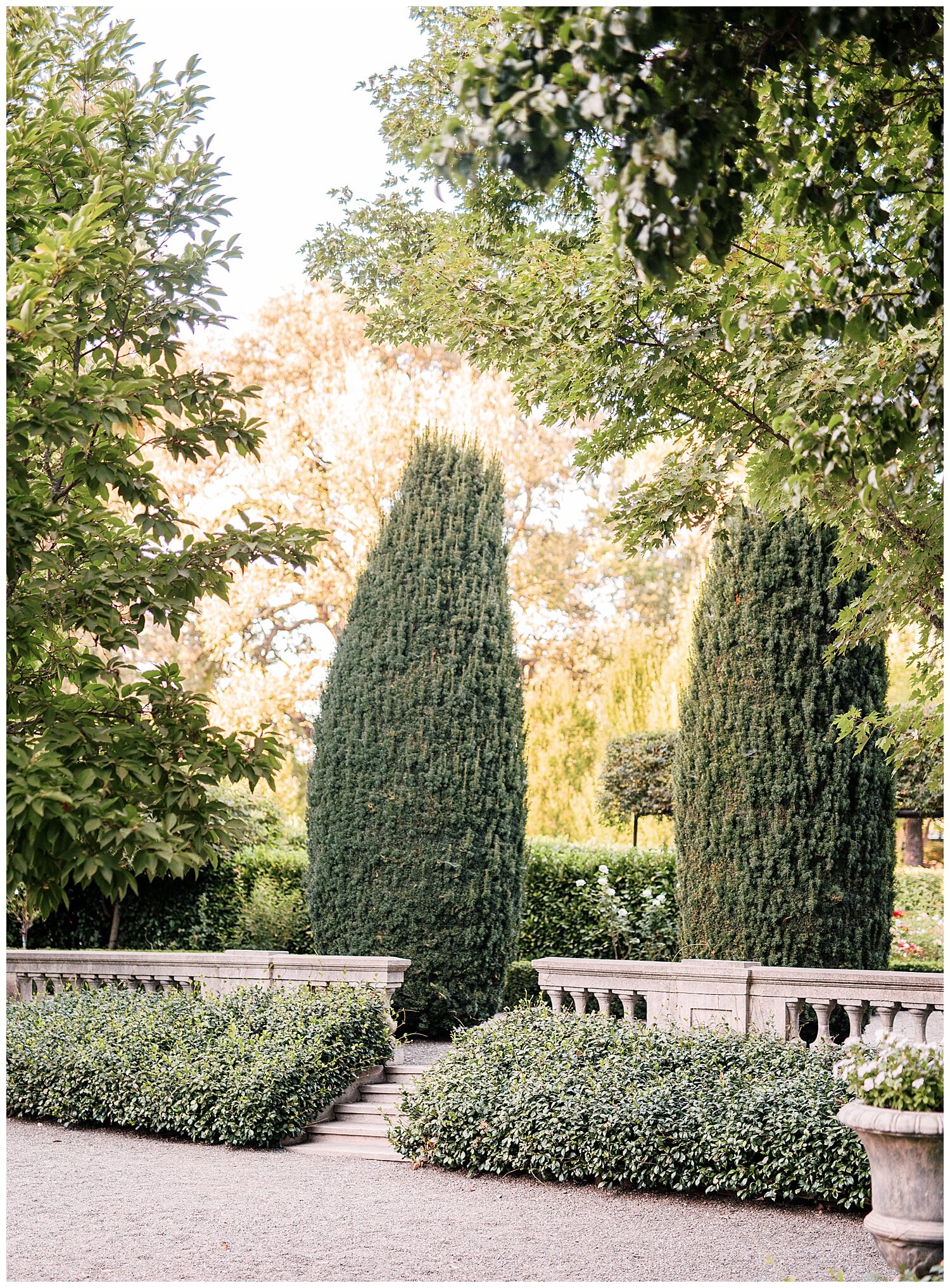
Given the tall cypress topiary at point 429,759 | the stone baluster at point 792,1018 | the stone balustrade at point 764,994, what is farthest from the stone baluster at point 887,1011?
the tall cypress topiary at point 429,759

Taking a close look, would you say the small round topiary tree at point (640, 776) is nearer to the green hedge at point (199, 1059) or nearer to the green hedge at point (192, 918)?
the green hedge at point (192, 918)

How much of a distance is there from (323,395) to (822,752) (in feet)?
39.7

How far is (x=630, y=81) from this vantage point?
2693 millimetres

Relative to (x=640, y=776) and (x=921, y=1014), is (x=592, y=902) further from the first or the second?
(x=921, y=1014)

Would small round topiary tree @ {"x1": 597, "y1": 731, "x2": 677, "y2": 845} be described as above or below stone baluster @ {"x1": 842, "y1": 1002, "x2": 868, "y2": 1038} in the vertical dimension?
above

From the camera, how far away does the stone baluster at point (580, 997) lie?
766 cm

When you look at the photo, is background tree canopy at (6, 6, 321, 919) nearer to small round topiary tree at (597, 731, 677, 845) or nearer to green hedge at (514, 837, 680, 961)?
green hedge at (514, 837, 680, 961)

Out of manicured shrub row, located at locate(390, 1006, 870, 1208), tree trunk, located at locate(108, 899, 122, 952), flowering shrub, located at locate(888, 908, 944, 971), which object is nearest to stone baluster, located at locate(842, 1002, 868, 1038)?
manicured shrub row, located at locate(390, 1006, 870, 1208)

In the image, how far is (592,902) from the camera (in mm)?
11023

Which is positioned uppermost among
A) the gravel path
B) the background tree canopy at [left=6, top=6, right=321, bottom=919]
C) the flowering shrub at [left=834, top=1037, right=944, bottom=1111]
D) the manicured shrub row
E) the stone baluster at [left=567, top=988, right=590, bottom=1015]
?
the background tree canopy at [left=6, top=6, right=321, bottom=919]

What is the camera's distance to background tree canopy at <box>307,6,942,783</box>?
2748mm

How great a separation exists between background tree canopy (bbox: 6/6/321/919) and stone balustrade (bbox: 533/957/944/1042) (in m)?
4.02

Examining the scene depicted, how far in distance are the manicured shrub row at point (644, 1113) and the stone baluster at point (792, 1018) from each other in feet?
1.09

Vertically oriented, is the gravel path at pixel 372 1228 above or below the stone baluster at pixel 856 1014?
below
